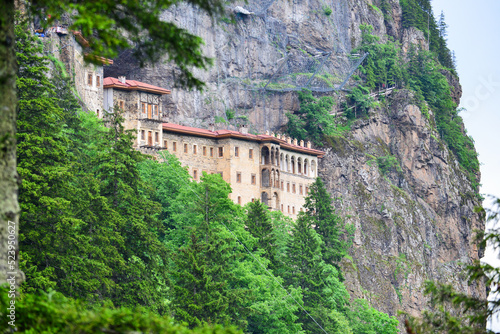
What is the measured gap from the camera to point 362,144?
122500mm

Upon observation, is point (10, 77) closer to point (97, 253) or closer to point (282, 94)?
point (97, 253)

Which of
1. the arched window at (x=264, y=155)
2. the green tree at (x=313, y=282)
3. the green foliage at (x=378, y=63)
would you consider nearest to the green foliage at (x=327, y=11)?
the green foliage at (x=378, y=63)

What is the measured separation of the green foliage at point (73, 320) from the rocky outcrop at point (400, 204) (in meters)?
86.9

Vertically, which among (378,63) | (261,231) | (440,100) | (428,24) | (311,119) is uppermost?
(428,24)

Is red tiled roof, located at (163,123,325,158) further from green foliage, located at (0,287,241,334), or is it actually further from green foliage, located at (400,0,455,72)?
green foliage, located at (0,287,241,334)

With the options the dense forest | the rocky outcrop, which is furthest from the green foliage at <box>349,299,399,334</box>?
the rocky outcrop

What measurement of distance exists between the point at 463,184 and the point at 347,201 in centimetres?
3461

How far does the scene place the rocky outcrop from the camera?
4375 inches

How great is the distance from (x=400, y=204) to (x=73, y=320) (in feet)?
372

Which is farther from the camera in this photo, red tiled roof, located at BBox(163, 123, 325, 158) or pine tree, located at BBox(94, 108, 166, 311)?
red tiled roof, located at BBox(163, 123, 325, 158)

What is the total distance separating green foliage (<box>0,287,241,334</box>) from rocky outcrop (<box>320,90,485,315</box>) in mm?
86881

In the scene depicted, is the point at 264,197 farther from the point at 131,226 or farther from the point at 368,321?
the point at 131,226

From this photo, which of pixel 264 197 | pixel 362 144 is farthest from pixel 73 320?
pixel 362 144

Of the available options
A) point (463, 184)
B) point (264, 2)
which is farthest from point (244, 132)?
point (463, 184)
